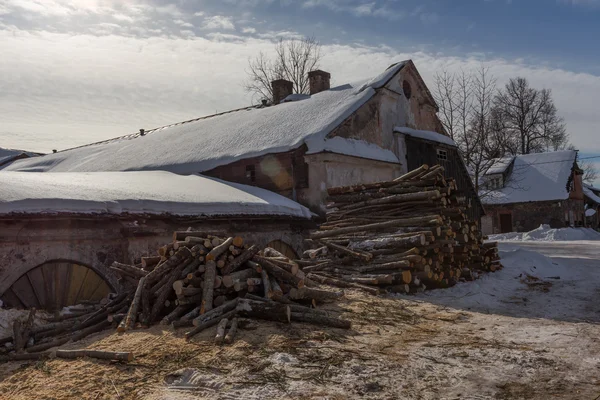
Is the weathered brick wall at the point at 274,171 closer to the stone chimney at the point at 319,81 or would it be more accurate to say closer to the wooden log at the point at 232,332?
the stone chimney at the point at 319,81

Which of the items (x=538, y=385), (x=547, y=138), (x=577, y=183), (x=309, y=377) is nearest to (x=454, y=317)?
(x=538, y=385)

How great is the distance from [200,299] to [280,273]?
1343 mm

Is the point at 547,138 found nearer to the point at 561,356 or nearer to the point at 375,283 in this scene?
the point at 375,283

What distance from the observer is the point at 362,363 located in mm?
5480

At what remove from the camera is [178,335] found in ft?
22.1

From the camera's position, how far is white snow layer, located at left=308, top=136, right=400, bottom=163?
1543cm

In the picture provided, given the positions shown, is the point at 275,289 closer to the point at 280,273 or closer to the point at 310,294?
the point at 280,273

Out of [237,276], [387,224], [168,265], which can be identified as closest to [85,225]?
[168,265]

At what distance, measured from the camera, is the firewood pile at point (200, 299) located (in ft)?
23.2

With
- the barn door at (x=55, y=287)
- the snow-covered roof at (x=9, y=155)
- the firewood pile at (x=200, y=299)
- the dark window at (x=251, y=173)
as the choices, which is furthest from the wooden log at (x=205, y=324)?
the snow-covered roof at (x=9, y=155)

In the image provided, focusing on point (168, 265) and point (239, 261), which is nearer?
point (168, 265)

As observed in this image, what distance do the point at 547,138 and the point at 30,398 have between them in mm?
48044

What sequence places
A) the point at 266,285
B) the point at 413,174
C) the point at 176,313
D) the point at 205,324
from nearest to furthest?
the point at 205,324, the point at 176,313, the point at 266,285, the point at 413,174

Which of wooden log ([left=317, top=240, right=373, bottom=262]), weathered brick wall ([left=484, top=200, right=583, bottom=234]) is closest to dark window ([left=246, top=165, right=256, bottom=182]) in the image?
wooden log ([left=317, top=240, right=373, bottom=262])
